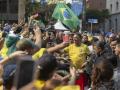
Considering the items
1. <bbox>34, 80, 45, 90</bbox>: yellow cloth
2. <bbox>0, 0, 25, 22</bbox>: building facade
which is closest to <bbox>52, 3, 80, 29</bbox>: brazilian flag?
<bbox>34, 80, 45, 90</bbox>: yellow cloth

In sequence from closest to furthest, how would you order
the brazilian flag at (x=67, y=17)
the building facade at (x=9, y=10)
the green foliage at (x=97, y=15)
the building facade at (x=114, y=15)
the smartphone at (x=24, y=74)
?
the smartphone at (x=24, y=74) → the brazilian flag at (x=67, y=17) → the building facade at (x=9, y=10) → the green foliage at (x=97, y=15) → the building facade at (x=114, y=15)

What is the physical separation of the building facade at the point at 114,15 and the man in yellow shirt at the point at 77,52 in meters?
81.2

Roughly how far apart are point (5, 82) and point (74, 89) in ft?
1.80

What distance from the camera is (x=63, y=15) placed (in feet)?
72.0

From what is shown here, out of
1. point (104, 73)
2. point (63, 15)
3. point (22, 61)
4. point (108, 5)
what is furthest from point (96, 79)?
point (108, 5)

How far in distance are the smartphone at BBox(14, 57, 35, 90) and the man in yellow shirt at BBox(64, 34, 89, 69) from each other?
25.6 ft

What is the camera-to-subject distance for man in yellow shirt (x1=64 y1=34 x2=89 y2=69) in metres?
10.7

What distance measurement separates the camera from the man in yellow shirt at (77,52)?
10680mm

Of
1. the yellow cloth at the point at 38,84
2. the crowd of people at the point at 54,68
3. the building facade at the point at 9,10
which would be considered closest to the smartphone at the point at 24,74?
the crowd of people at the point at 54,68

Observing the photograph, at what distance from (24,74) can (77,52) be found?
8076 mm

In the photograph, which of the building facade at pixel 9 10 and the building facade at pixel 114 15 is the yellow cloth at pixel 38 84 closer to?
the building facade at pixel 9 10

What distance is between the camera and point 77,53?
10.8 m

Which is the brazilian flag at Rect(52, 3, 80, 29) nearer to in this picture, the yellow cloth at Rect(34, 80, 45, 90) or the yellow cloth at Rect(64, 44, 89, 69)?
the yellow cloth at Rect(64, 44, 89, 69)

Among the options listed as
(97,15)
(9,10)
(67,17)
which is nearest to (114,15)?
(97,15)
